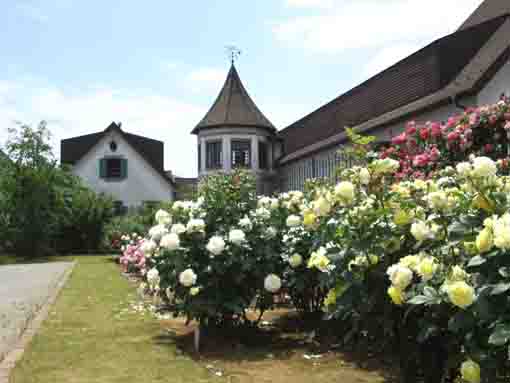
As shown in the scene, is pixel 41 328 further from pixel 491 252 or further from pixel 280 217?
pixel 491 252

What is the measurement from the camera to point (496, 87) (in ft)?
49.4

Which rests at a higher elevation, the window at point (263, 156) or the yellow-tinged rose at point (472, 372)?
the window at point (263, 156)

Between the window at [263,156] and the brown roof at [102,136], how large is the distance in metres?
6.89

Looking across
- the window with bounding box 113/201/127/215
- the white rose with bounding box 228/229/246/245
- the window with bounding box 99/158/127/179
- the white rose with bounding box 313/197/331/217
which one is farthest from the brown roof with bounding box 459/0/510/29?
the window with bounding box 113/201/127/215

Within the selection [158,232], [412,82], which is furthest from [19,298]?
[412,82]

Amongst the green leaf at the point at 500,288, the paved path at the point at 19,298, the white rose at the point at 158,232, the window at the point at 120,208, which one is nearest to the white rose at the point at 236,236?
the white rose at the point at 158,232

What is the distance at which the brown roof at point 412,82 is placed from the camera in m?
17.7

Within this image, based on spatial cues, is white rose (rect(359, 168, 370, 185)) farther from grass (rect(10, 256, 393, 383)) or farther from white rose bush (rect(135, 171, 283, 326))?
white rose bush (rect(135, 171, 283, 326))

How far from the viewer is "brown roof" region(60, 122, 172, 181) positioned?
37.1 meters

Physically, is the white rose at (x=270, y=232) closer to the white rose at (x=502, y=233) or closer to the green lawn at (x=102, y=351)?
the green lawn at (x=102, y=351)

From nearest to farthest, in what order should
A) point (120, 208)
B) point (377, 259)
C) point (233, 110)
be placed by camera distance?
point (377, 259)
point (233, 110)
point (120, 208)

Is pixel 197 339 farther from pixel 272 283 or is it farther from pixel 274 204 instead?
pixel 274 204

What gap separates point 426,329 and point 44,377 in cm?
336

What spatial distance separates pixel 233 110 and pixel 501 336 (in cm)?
3274
